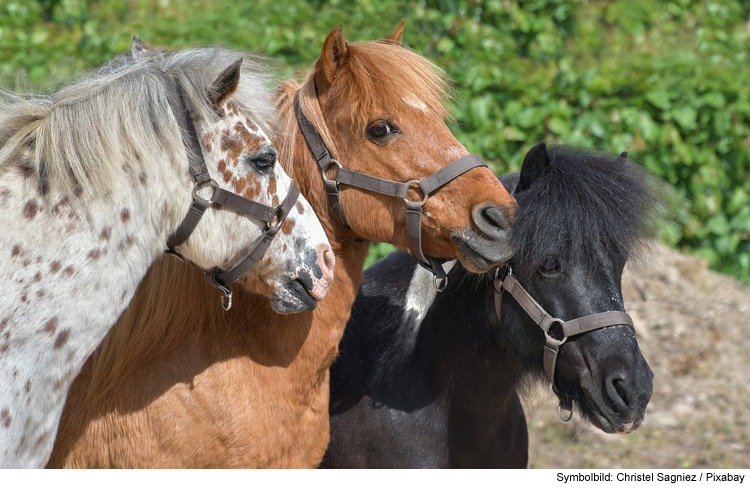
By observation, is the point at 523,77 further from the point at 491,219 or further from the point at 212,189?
the point at 212,189

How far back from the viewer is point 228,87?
2.33 meters

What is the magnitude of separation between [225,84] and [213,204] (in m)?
0.38

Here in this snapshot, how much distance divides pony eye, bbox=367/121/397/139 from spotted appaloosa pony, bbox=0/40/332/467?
1.38ft

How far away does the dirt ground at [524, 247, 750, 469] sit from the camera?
5.02 metres

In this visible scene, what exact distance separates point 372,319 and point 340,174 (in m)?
0.89

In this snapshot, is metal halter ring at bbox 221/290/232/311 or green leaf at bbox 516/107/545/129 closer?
metal halter ring at bbox 221/290/232/311

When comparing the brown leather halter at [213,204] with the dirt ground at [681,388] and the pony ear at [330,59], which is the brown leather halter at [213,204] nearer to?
the pony ear at [330,59]

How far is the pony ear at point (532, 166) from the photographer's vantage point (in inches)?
109

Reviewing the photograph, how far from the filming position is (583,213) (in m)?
2.65

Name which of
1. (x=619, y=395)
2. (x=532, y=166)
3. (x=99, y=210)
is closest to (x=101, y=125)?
(x=99, y=210)

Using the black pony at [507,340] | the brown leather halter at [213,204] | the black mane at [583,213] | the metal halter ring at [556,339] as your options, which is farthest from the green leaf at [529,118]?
the brown leather halter at [213,204]

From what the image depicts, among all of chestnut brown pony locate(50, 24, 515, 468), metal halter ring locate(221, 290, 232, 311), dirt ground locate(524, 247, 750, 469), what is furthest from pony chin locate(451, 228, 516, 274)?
dirt ground locate(524, 247, 750, 469)

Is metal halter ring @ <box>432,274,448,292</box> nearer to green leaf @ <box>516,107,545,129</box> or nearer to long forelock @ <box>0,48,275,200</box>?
long forelock @ <box>0,48,275,200</box>
